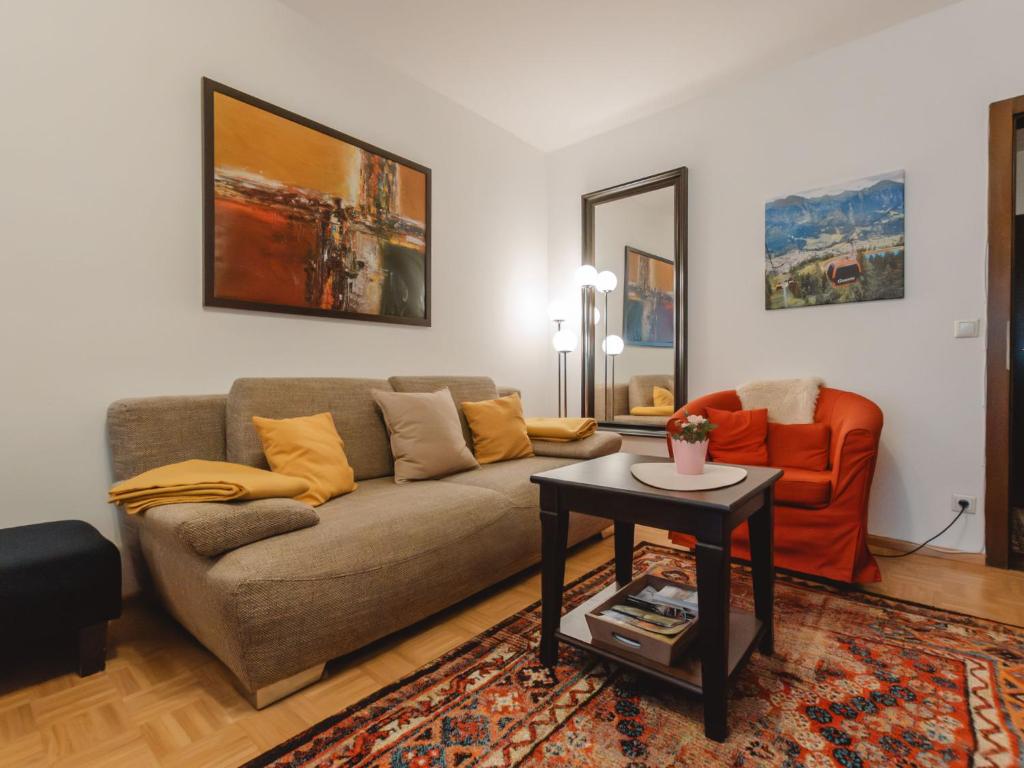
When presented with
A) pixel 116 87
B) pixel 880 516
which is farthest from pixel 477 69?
pixel 880 516

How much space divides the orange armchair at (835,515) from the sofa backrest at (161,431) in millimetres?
2339

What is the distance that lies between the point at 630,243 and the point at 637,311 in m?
0.51

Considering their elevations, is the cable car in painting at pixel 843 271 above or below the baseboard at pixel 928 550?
above

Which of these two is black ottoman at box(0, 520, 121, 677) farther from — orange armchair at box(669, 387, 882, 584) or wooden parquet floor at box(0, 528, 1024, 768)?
orange armchair at box(669, 387, 882, 584)

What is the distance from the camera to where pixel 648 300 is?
3703 millimetres

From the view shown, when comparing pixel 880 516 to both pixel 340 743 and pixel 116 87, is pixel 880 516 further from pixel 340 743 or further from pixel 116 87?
pixel 116 87

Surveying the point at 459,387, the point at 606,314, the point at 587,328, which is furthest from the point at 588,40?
the point at 459,387

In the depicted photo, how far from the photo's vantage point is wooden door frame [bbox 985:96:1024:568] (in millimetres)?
2426

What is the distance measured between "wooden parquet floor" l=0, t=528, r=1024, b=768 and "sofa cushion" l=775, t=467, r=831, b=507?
20.6 inches

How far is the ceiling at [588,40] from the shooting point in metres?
2.60

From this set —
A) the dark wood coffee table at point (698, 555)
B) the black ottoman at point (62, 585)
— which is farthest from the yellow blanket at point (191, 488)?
the dark wood coffee table at point (698, 555)

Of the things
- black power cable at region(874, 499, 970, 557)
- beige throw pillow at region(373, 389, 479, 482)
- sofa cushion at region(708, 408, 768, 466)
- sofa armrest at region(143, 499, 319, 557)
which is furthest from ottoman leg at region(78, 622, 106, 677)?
black power cable at region(874, 499, 970, 557)

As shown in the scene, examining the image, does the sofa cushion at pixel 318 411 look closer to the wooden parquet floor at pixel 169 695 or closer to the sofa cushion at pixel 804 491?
the wooden parquet floor at pixel 169 695

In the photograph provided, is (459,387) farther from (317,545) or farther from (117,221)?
(117,221)
